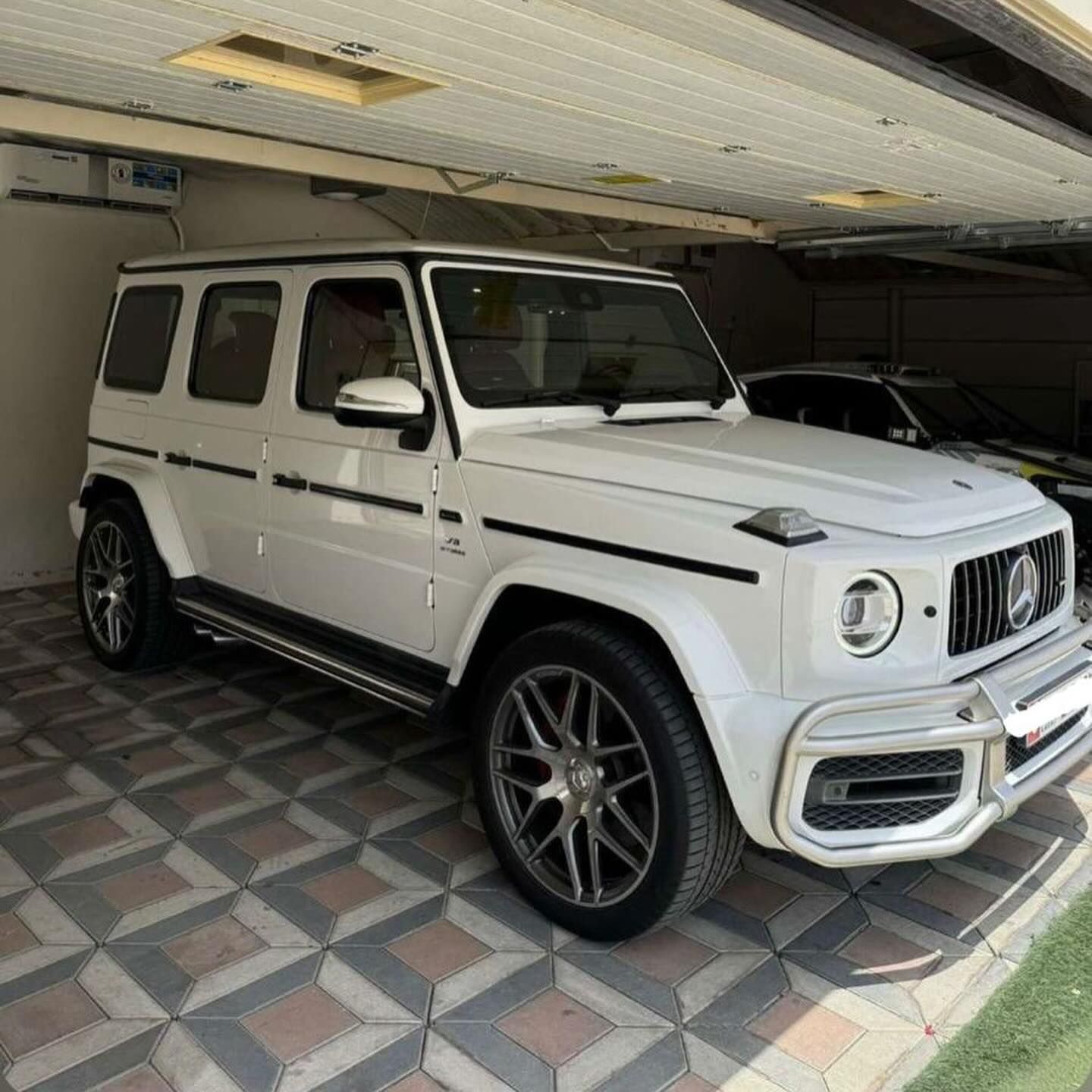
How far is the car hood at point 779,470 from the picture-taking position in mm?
2838

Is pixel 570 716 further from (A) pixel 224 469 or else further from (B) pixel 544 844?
(A) pixel 224 469

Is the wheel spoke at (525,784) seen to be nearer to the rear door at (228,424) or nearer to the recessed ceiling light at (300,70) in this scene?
the rear door at (228,424)

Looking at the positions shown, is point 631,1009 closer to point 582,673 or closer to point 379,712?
point 582,673

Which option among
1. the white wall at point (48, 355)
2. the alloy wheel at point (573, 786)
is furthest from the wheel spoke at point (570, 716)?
the white wall at point (48, 355)

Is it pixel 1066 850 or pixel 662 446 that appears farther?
pixel 1066 850

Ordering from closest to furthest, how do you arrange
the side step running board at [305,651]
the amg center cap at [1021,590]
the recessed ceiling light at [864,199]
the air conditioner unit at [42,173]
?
1. the amg center cap at [1021,590]
2. the side step running board at [305,651]
3. the recessed ceiling light at [864,199]
4. the air conditioner unit at [42,173]

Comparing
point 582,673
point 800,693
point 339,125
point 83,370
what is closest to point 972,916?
point 800,693

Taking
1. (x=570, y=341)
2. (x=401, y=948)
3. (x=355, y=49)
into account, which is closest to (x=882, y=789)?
(x=401, y=948)

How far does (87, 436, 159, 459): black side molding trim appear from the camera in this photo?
4.90 metres

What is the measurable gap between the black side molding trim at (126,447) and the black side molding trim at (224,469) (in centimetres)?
39

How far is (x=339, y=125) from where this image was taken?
3.81 metres

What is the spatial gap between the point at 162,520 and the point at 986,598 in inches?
137

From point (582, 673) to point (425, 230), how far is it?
601 cm

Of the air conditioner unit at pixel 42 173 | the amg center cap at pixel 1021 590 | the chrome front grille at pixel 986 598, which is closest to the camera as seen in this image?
the chrome front grille at pixel 986 598
